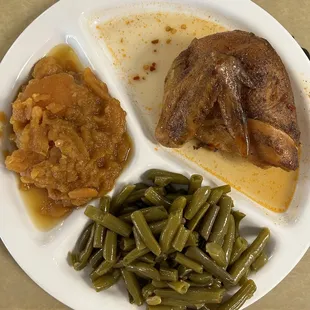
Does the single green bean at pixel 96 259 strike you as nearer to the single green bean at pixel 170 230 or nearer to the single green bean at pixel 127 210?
the single green bean at pixel 127 210

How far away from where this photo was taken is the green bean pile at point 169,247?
2695 millimetres

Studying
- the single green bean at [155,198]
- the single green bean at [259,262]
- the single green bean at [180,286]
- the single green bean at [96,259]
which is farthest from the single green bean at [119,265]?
the single green bean at [259,262]

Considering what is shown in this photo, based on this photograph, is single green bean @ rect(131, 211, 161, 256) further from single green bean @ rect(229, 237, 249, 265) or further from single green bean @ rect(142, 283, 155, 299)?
single green bean @ rect(229, 237, 249, 265)

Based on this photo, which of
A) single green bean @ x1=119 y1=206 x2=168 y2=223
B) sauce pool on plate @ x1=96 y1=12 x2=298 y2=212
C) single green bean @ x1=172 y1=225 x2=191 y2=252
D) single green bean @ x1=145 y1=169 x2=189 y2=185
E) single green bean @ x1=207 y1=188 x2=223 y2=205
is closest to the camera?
single green bean @ x1=172 y1=225 x2=191 y2=252

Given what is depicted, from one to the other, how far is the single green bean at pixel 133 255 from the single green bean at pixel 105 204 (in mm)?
333

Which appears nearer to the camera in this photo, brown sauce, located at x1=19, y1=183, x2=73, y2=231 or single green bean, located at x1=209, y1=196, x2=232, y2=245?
single green bean, located at x1=209, y1=196, x2=232, y2=245

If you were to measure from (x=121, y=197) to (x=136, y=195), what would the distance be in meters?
0.10

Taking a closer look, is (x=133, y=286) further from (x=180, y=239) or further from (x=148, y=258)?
(x=180, y=239)

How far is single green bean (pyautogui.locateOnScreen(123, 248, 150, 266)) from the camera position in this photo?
2693mm

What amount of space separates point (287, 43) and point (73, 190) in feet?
6.17

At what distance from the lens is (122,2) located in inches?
123

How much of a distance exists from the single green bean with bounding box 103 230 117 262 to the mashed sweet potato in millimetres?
289

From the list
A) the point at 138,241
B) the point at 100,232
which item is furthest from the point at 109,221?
the point at 138,241

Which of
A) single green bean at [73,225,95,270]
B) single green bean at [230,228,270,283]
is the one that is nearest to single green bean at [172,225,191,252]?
single green bean at [230,228,270,283]
